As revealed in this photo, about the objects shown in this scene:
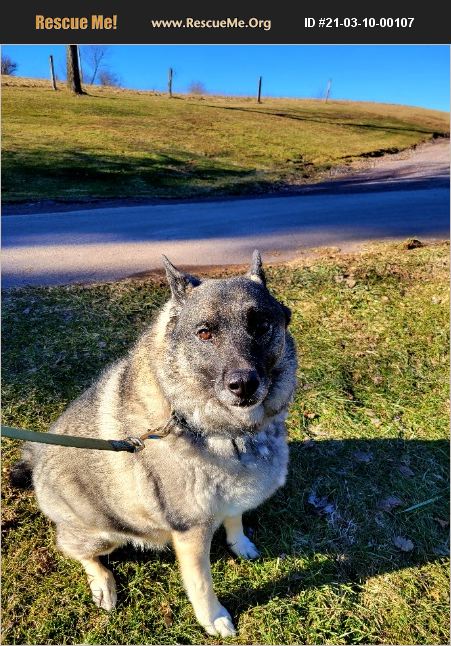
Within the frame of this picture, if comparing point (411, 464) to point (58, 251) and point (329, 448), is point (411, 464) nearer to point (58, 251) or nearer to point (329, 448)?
point (329, 448)

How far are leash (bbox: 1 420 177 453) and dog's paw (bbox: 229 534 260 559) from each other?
135cm

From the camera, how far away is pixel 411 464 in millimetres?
4285

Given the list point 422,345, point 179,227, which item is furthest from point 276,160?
point 422,345

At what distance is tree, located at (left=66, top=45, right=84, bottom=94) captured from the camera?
85.9 feet

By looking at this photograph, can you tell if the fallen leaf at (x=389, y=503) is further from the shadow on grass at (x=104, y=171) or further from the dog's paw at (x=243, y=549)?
the shadow on grass at (x=104, y=171)

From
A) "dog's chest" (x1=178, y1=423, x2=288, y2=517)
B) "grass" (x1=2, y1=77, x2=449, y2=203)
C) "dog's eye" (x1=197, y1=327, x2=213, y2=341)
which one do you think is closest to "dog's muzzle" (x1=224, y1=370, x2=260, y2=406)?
"dog's eye" (x1=197, y1=327, x2=213, y2=341)

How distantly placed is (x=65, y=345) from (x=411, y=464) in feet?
13.1

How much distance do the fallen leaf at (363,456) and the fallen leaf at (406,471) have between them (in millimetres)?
272

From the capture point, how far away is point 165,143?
20344mm

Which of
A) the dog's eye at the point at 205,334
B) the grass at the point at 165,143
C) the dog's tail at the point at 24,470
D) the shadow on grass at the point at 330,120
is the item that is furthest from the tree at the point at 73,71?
the dog's eye at the point at 205,334

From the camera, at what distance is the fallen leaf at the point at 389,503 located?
3877 mm

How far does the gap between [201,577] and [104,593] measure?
85cm

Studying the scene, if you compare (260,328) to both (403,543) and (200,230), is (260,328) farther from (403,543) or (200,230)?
(200,230)
